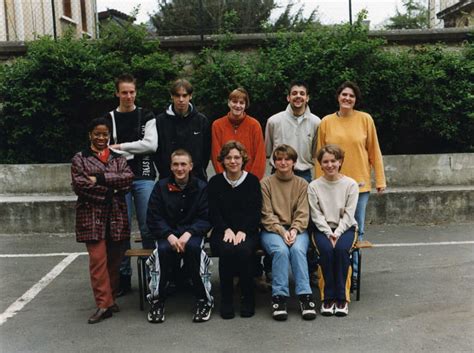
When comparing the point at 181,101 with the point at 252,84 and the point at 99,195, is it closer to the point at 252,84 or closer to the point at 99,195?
the point at 99,195

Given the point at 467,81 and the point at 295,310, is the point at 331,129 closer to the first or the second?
the point at 295,310

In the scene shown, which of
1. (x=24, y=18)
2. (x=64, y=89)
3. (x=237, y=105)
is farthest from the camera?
(x=24, y=18)

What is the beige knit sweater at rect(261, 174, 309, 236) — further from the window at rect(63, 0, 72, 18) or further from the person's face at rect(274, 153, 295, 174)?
the window at rect(63, 0, 72, 18)

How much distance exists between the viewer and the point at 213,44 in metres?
10.8

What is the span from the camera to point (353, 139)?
523 cm

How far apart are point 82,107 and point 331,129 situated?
607cm

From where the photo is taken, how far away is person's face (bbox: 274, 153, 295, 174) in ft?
16.3

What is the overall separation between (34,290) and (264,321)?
243 centimetres

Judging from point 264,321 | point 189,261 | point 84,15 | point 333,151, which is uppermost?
point 84,15

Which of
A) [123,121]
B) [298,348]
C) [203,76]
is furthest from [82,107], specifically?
[298,348]

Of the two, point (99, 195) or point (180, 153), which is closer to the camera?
point (99, 195)

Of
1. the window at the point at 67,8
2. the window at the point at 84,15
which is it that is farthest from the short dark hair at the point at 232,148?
the window at the point at 84,15

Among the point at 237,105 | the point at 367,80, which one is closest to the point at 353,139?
the point at 237,105

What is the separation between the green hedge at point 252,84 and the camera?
9531 millimetres
